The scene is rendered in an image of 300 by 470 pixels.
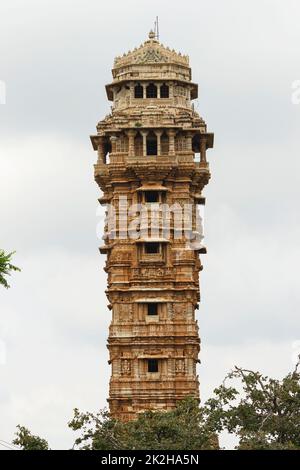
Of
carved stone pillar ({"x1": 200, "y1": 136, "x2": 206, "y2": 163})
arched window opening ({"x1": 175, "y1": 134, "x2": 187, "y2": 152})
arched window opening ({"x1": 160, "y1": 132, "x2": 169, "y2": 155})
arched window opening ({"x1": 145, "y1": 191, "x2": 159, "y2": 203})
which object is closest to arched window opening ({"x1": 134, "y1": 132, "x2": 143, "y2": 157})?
arched window opening ({"x1": 160, "y1": 132, "x2": 169, "y2": 155})

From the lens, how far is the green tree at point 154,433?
76.4 meters

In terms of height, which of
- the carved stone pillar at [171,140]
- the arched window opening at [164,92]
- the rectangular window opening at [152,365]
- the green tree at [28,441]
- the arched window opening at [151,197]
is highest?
the arched window opening at [164,92]

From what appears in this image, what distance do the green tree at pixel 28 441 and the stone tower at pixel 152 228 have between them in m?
18.9

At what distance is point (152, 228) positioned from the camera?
10181 centimetres

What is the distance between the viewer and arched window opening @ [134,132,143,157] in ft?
339

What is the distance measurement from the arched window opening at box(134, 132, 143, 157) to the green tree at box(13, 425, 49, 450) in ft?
88.1

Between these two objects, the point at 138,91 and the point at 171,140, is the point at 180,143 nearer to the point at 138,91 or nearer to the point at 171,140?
the point at 171,140

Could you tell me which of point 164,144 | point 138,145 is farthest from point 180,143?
point 138,145

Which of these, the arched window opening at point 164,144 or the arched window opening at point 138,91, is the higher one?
the arched window opening at point 138,91

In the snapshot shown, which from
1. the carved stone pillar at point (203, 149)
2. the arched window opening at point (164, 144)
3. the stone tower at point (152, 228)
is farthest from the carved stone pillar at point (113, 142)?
the carved stone pillar at point (203, 149)

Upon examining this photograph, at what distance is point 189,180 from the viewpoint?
10319 centimetres

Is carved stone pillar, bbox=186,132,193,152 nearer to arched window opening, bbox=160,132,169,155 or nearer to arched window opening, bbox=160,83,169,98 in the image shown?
arched window opening, bbox=160,132,169,155

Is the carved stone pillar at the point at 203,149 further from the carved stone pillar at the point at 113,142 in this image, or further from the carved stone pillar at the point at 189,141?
the carved stone pillar at the point at 113,142
